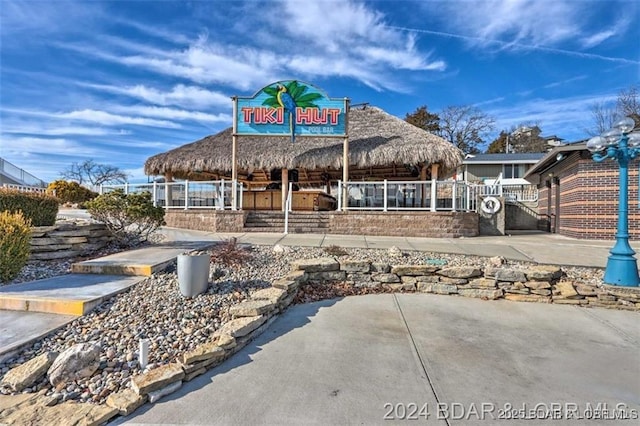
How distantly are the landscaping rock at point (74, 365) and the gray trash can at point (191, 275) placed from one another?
1.30 meters

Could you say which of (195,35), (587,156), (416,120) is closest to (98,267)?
(195,35)

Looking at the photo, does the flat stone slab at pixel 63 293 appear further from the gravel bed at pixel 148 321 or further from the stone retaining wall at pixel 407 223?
the stone retaining wall at pixel 407 223

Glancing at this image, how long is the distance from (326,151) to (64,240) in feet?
29.0

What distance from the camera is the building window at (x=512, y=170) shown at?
2803 centimetres

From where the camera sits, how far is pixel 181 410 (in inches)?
81.3

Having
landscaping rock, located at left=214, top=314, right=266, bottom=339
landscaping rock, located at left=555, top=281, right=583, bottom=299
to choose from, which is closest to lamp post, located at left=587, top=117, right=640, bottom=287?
landscaping rock, located at left=555, top=281, right=583, bottom=299

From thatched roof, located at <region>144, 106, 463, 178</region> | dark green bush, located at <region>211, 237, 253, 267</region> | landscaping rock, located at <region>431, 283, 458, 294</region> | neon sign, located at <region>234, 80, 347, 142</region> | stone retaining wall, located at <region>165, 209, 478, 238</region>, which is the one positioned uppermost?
neon sign, located at <region>234, 80, 347, 142</region>

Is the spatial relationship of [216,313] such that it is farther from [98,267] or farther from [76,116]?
[76,116]

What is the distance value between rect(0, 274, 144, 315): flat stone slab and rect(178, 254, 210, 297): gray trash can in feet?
2.51

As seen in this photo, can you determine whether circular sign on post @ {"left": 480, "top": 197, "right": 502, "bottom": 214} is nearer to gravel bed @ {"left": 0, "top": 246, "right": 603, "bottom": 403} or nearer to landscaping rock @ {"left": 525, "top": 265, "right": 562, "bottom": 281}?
gravel bed @ {"left": 0, "top": 246, "right": 603, "bottom": 403}

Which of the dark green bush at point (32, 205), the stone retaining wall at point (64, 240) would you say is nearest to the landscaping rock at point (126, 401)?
the stone retaining wall at point (64, 240)

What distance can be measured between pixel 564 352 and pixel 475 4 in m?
7.48

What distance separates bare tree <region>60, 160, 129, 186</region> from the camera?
39.4 metres

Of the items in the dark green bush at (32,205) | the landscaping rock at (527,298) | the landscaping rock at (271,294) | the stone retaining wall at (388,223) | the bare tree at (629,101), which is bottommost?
the landscaping rock at (527,298)
